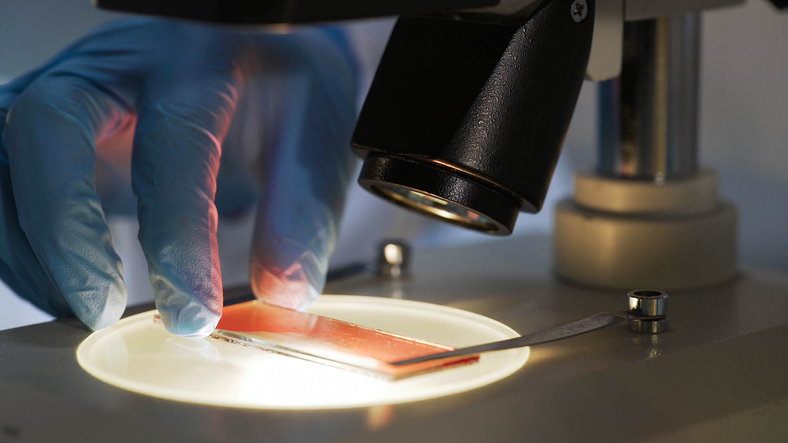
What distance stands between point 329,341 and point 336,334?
0.07 ft

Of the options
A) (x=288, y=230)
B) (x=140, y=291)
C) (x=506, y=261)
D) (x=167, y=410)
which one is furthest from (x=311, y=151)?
(x=167, y=410)

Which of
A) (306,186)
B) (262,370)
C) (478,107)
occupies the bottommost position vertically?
(262,370)

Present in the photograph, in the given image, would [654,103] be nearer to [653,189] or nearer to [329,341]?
[653,189]

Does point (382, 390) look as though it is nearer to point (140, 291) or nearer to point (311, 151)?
point (311, 151)

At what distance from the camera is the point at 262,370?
2.10ft

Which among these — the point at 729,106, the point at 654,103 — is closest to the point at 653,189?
the point at 654,103

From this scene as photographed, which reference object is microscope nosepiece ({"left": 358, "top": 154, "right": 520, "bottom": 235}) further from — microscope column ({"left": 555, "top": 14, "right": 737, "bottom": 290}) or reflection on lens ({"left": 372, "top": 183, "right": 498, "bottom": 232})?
microscope column ({"left": 555, "top": 14, "right": 737, "bottom": 290})

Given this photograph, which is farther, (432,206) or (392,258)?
(392,258)

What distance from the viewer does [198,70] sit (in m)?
0.99

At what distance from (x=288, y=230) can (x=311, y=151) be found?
0.16 m

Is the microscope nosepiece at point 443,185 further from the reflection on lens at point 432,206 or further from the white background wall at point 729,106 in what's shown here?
the white background wall at point 729,106

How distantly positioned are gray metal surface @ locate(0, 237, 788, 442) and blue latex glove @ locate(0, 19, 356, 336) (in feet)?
0.31

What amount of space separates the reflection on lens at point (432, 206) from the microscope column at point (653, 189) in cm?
20

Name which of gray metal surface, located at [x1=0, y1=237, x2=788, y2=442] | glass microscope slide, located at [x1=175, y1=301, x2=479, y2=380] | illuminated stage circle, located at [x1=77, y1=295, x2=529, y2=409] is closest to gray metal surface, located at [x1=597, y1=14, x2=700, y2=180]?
gray metal surface, located at [x1=0, y1=237, x2=788, y2=442]
